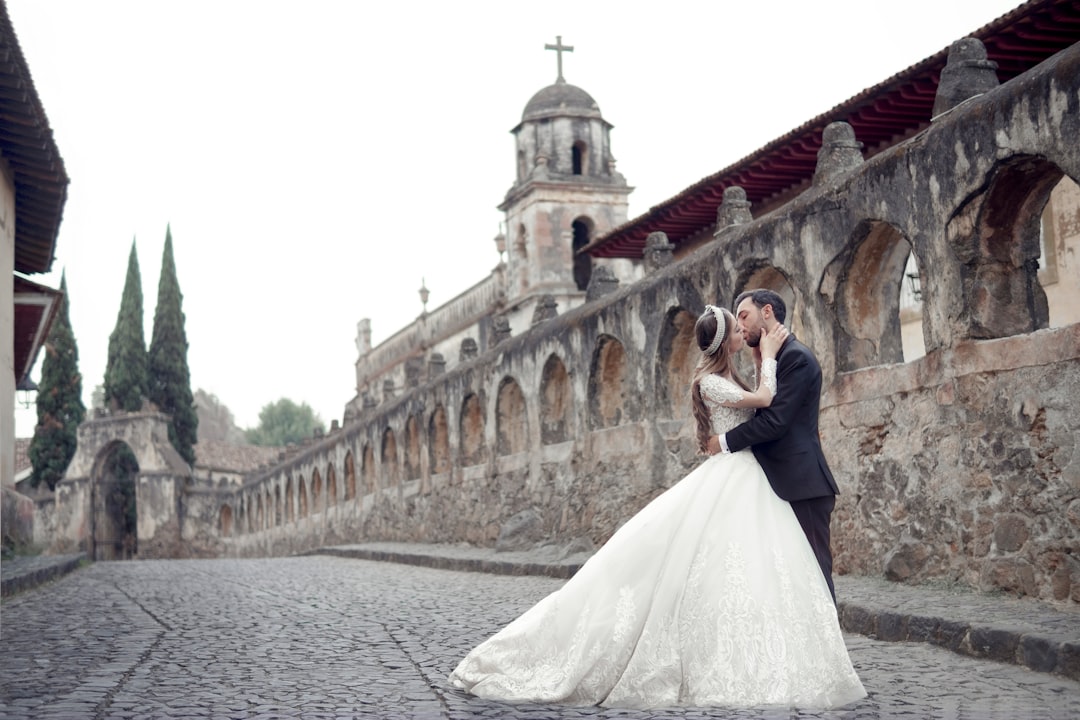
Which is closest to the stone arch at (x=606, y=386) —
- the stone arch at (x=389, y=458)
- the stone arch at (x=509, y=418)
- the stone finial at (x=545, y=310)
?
the stone finial at (x=545, y=310)

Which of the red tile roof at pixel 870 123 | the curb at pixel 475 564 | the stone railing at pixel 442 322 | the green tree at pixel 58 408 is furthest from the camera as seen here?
the green tree at pixel 58 408

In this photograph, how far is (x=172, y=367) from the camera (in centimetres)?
5419

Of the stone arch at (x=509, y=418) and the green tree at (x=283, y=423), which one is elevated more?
the green tree at (x=283, y=423)

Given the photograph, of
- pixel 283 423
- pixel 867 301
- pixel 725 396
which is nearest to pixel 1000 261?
pixel 867 301

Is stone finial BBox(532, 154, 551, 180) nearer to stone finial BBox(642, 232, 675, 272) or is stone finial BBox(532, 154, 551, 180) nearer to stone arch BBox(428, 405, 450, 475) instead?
stone arch BBox(428, 405, 450, 475)

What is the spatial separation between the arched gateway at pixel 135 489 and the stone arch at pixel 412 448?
1110 inches

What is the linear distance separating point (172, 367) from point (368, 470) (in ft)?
94.7

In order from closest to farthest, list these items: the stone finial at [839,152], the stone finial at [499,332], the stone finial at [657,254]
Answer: the stone finial at [839,152] < the stone finial at [657,254] < the stone finial at [499,332]

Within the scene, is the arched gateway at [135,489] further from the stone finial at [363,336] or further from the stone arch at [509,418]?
the stone arch at [509,418]

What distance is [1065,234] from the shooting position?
41.8 feet

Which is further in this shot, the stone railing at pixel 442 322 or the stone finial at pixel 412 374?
the stone railing at pixel 442 322

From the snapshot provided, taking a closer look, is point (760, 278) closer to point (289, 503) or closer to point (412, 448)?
point (412, 448)

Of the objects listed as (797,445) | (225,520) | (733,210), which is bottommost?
(797,445)

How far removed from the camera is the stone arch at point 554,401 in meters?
17.0
